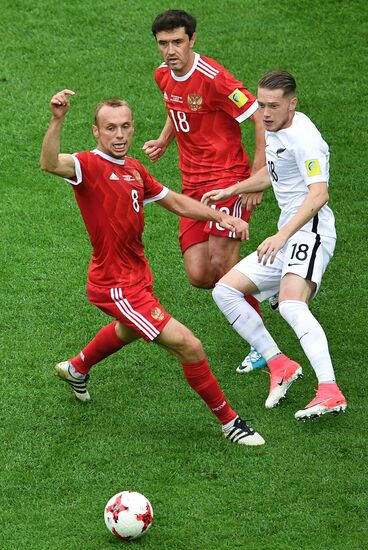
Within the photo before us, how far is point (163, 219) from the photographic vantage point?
1095 centimetres

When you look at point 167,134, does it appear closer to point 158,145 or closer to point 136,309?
point 158,145

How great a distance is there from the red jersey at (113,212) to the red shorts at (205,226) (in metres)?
1.26

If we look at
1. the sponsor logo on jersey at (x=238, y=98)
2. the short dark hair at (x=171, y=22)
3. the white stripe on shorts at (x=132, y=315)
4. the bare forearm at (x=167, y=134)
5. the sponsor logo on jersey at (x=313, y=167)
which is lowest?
the white stripe on shorts at (x=132, y=315)

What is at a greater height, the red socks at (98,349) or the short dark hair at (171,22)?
the short dark hair at (171,22)

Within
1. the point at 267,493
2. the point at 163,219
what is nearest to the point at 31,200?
the point at 163,219

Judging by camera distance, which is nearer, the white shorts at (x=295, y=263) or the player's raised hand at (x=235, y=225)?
the player's raised hand at (x=235, y=225)

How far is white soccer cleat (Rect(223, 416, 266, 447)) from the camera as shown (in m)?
7.52

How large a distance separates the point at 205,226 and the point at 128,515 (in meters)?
3.02

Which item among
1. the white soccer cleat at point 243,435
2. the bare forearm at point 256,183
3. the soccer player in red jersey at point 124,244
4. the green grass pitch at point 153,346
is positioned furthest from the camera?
the bare forearm at point 256,183

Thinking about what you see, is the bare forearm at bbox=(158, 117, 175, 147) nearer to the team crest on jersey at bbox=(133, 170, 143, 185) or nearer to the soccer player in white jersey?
the soccer player in white jersey

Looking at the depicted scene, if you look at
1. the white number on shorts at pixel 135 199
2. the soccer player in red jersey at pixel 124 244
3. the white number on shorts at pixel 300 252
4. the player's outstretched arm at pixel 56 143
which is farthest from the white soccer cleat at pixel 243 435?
the player's outstretched arm at pixel 56 143

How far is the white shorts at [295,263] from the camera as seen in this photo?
25.9 ft

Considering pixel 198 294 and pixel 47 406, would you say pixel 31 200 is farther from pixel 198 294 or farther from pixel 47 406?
pixel 47 406

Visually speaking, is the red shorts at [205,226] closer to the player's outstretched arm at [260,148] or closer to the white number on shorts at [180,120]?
the player's outstretched arm at [260,148]
